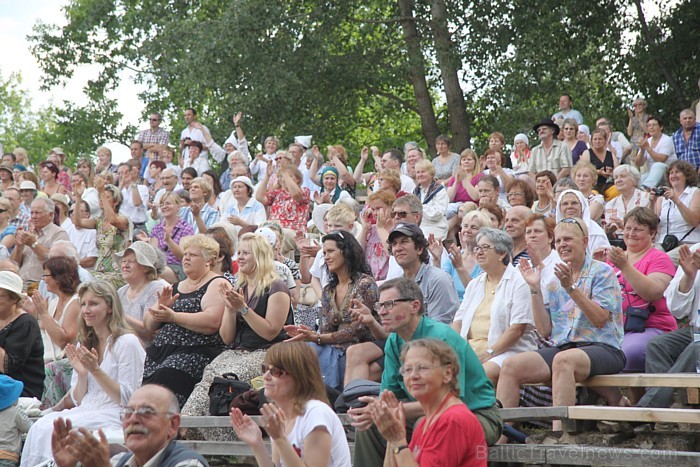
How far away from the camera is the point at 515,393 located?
6.17 metres

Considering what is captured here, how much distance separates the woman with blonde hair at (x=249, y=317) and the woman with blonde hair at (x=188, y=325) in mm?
135

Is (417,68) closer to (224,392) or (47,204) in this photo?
(47,204)

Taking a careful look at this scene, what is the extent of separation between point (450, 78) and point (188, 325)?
42.0 feet

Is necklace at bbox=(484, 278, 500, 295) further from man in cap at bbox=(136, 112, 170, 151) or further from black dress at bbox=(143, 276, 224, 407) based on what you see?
man in cap at bbox=(136, 112, 170, 151)

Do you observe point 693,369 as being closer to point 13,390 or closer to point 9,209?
point 13,390

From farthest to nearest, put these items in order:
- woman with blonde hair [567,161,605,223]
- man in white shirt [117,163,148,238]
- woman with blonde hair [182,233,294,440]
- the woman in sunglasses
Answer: man in white shirt [117,163,148,238] → woman with blonde hair [567,161,605,223] → woman with blonde hair [182,233,294,440] → the woman in sunglasses

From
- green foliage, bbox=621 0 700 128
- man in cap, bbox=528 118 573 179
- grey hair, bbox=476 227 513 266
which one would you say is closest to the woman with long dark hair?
grey hair, bbox=476 227 513 266

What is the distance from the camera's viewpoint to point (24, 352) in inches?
296

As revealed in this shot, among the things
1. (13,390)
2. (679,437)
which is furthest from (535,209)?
(13,390)

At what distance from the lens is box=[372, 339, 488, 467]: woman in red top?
462cm

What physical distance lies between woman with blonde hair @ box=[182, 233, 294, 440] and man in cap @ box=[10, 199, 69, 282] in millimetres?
4113

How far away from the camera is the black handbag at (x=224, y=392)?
22.4 ft

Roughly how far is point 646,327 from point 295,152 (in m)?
9.56

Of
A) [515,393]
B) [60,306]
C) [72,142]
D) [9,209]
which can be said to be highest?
[72,142]
